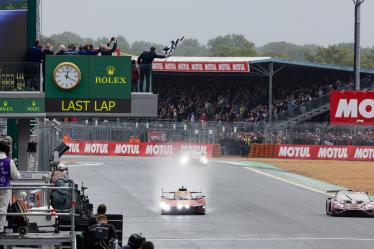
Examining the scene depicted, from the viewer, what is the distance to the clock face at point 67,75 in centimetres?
2462

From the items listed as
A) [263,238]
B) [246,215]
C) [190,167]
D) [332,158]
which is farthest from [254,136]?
[263,238]

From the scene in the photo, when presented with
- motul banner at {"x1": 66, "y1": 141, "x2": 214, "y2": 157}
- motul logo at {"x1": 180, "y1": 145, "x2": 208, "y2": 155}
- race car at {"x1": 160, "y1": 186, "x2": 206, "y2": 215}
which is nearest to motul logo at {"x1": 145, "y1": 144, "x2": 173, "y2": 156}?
motul banner at {"x1": 66, "y1": 141, "x2": 214, "y2": 157}

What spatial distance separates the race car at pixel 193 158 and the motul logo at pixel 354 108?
32.1 ft

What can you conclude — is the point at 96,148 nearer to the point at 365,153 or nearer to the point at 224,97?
the point at 224,97

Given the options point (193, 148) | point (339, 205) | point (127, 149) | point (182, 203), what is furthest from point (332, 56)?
point (182, 203)

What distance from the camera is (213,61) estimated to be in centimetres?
9000

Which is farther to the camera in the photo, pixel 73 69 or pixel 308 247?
pixel 308 247

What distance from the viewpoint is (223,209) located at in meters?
44.1

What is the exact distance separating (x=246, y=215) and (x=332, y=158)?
126 feet

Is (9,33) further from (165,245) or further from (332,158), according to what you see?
(332,158)

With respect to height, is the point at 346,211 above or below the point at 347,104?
below

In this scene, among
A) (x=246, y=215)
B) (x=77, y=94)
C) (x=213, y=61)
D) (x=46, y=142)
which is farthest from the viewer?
(x=213, y=61)

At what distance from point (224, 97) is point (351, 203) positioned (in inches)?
2159

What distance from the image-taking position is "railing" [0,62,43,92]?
2512 cm
